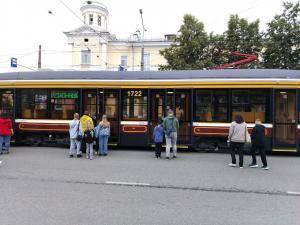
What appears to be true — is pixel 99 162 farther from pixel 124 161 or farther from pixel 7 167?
pixel 7 167

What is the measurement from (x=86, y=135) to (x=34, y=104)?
13.8 feet

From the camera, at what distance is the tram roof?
49.6ft

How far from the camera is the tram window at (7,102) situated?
57.4 feet

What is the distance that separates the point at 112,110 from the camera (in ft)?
54.4

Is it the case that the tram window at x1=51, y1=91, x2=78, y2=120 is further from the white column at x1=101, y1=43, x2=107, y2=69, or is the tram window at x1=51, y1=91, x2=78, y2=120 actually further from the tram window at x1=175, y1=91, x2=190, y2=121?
the white column at x1=101, y1=43, x2=107, y2=69

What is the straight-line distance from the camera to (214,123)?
15.6 metres

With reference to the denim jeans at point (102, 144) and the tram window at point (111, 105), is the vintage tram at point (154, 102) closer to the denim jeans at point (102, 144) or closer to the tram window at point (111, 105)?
the tram window at point (111, 105)

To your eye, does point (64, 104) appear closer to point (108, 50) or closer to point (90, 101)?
point (90, 101)

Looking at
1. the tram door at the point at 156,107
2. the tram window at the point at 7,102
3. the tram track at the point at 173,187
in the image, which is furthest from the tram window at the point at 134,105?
the tram track at the point at 173,187

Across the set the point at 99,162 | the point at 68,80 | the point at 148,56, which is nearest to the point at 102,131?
the point at 99,162

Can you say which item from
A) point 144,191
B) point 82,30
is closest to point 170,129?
point 144,191

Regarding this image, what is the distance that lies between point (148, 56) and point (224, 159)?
49230 mm

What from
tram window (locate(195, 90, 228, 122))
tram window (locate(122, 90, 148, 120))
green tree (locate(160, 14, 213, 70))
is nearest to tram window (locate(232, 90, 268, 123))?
tram window (locate(195, 90, 228, 122))

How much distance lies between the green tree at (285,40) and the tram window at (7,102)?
671 inches
